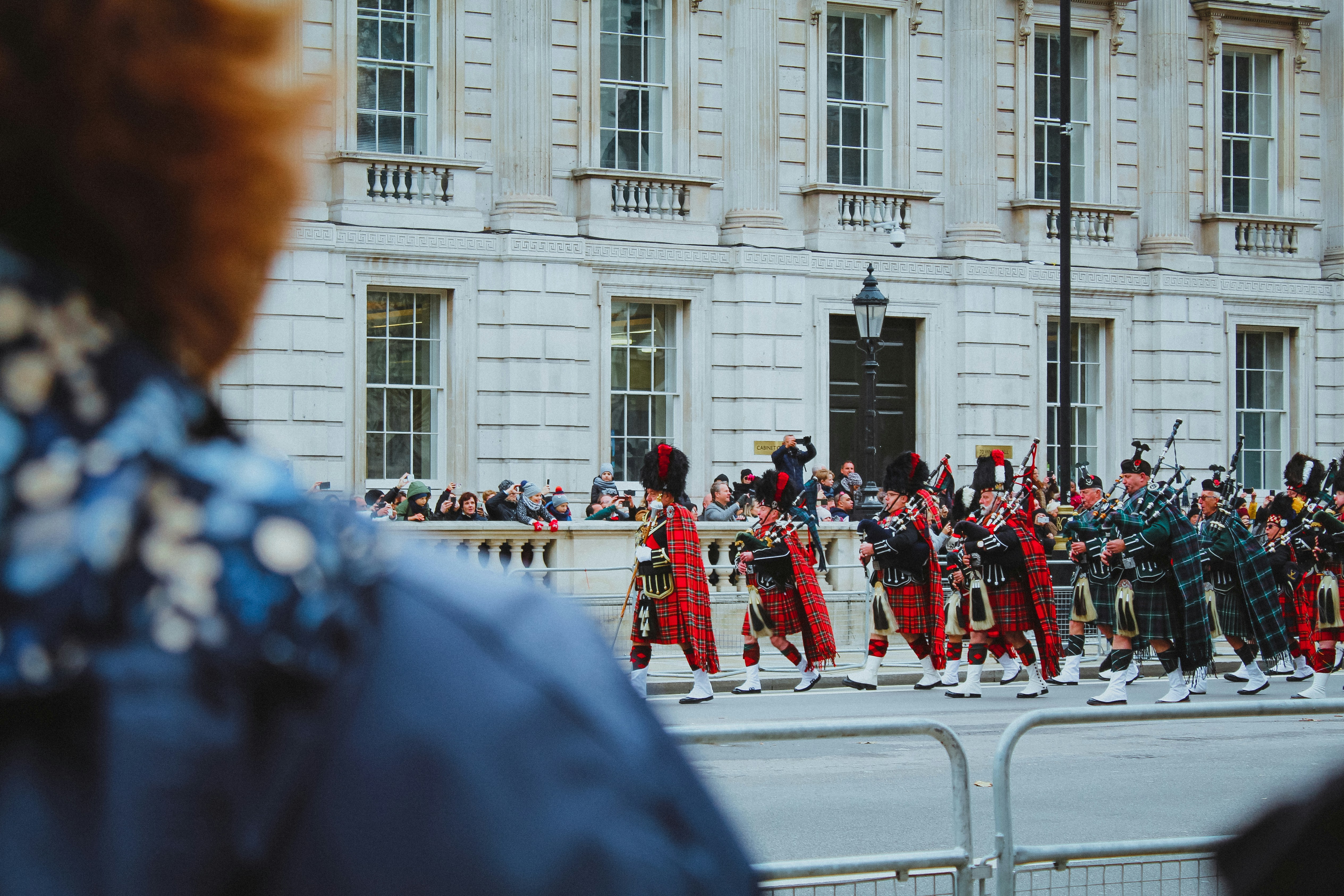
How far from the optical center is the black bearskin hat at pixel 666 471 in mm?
14219

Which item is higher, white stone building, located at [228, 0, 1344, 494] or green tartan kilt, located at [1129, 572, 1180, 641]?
white stone building, located at [228, 0, 1344, 494]

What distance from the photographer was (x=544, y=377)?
2331 cm

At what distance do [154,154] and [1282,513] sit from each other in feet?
58.9

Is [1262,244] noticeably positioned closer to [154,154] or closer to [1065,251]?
[1065,251]

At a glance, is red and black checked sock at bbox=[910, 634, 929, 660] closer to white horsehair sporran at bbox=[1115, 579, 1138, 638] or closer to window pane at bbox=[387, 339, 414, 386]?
white horsehair sporran at bbox=[1115, 579, 1138, 638]

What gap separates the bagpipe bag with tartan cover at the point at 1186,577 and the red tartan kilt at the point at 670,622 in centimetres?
397

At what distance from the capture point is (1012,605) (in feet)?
50.8

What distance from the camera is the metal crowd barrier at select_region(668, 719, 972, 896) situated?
15.7ft

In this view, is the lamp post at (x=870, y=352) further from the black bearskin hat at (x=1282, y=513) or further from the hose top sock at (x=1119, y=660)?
the hose top sock at (x=1119, y=660)

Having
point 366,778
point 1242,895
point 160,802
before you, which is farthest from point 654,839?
point 1242,895

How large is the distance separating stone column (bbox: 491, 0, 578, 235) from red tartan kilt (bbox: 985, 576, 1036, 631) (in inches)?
396

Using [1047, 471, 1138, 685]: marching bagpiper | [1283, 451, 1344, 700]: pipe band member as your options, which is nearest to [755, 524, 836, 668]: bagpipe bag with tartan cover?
[1047, 471, 1138, 685]: marching bagpiper

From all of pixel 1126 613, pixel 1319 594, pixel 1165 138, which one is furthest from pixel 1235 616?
pixel 1165 138

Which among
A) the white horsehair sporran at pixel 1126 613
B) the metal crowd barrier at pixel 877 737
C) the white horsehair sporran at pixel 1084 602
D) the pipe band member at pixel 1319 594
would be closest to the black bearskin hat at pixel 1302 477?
the pipe band member at pixel 1319 594
